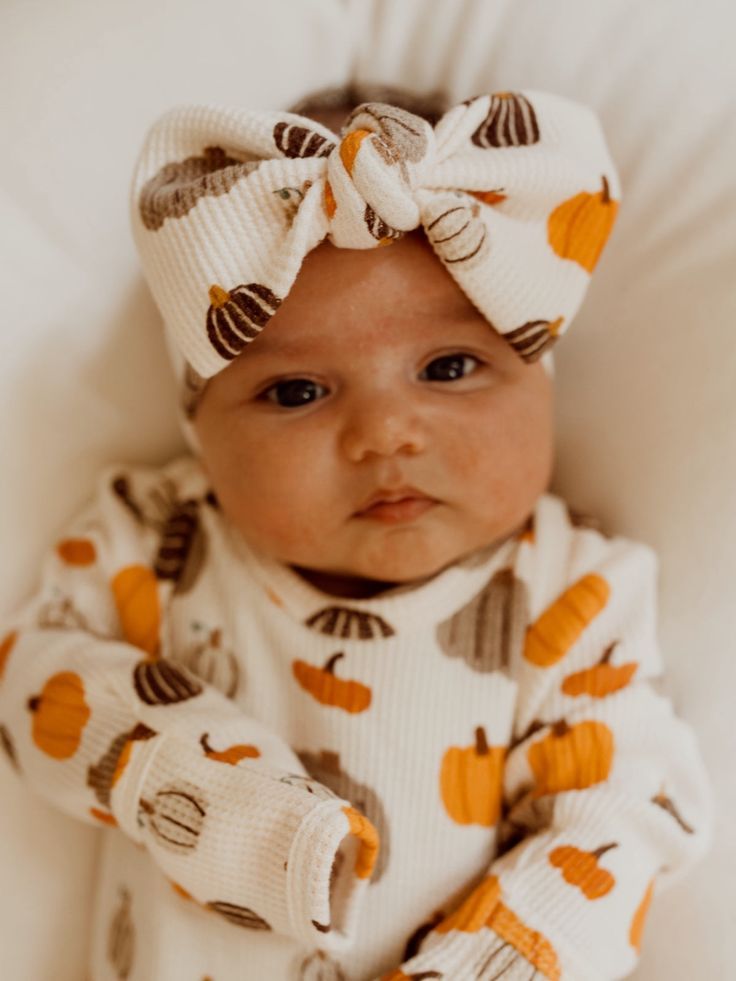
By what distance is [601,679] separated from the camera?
939mm

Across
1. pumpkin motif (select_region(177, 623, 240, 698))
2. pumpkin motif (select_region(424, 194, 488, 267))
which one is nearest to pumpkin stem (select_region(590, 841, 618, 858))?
pumpkin motif (select_region(177, 623, 240, 698))

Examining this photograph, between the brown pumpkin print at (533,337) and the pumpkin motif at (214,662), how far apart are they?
39cm

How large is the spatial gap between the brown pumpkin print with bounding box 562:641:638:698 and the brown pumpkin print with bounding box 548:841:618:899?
0.43 feet

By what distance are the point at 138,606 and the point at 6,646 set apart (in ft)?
0.42

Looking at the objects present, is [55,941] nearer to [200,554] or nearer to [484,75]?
[200,554]

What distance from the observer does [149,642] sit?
1029 millimetres

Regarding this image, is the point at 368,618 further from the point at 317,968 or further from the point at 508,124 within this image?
the point at 508,124

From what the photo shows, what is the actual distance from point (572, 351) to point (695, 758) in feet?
1.40

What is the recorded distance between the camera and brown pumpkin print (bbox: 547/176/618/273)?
34.7 inches

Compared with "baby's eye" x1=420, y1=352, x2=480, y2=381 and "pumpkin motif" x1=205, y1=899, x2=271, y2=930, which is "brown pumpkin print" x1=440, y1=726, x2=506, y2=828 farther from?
"baby's eye" x1=420, y1=352, x2=480, y2=381

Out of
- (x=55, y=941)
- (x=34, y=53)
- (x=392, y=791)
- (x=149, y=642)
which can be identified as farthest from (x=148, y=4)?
(x=55, y=941)

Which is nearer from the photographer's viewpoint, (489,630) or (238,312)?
(238,312)

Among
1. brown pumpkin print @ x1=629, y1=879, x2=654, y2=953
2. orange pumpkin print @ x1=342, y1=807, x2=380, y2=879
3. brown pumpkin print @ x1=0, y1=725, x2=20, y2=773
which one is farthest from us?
brown pumpkin print @ x1=0, y1=725, x2=20, y2=773

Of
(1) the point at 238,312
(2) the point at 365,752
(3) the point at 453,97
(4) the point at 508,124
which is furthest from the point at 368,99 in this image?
(2) the point at 365,752
